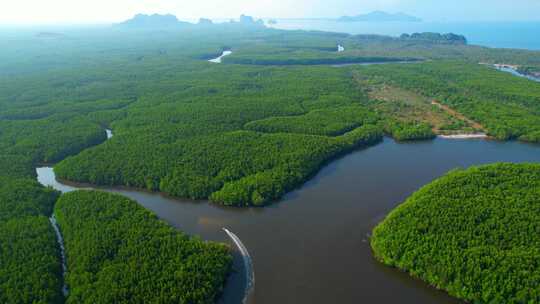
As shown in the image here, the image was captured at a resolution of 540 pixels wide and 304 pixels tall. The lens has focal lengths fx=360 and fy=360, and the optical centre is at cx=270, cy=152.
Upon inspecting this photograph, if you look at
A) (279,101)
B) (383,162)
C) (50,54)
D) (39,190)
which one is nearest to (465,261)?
(383,162)

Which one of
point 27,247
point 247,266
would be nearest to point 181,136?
point 27,247

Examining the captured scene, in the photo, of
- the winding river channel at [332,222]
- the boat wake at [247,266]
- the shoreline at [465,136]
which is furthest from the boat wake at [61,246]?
the shoreline at [465,136]

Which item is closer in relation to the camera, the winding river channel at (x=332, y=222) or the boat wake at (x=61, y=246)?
the boat wake at (x=61, y=246)

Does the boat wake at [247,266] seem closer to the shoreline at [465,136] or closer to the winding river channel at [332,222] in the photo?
the winding river channel at [332,222]

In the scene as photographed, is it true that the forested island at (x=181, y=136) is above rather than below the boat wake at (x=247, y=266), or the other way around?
above

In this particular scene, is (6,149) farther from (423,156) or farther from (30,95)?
(423,156)

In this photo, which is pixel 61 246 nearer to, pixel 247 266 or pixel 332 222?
pixel 247 266
